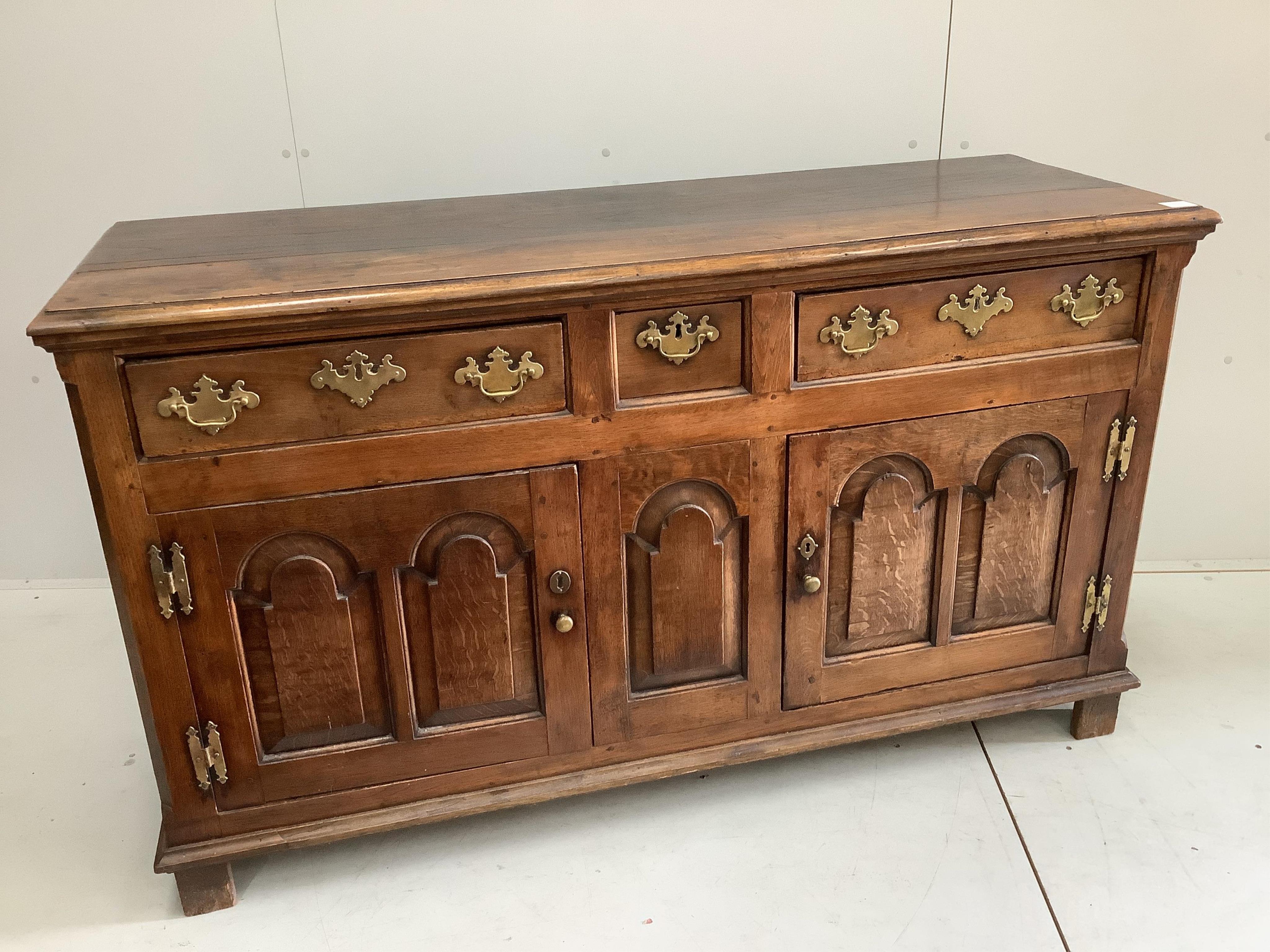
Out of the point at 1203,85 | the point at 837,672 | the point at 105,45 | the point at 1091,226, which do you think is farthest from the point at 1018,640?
the point at 105,45

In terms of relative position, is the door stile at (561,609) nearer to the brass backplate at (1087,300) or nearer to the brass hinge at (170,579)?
the brass hinge at (170,579)

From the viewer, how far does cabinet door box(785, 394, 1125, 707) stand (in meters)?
1.90

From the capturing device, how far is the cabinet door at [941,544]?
1904 millimetres

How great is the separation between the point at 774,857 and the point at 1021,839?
0.44 meters

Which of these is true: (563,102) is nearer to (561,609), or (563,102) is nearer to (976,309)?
(976,309)

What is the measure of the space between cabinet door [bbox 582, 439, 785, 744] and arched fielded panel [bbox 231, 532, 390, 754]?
37 centimetres

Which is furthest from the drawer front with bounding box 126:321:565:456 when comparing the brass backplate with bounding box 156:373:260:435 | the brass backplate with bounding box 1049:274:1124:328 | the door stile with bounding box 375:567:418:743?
the brass backplate with bounding box 1049:274:1124:328

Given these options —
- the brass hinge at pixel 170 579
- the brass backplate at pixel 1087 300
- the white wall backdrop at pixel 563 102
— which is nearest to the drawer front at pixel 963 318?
the brass backplate at pixel 1087 300

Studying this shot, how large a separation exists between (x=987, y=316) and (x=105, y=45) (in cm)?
182

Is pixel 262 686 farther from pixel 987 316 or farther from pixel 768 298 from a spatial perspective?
pixel 987 316

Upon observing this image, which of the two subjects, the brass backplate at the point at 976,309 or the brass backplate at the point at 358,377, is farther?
the brass backplate at the point at 976,309

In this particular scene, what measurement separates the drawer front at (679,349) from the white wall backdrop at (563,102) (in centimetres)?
79

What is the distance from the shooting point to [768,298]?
1.73 metres

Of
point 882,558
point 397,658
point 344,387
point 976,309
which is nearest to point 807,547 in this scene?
point 882,558
